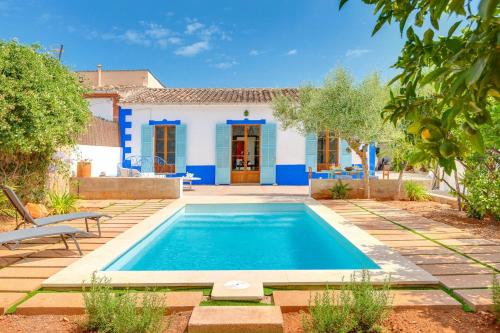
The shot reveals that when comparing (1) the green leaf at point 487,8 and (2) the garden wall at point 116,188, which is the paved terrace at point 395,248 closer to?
(1) the green leaf at point 487,8

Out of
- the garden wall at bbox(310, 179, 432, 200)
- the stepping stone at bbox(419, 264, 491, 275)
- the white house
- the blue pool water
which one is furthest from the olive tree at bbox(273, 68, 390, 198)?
the stepping stone at bbox(419, 264, 491, 275)

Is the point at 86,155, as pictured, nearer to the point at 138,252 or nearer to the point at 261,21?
the point at 138,252

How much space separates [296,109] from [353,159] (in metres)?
3.51

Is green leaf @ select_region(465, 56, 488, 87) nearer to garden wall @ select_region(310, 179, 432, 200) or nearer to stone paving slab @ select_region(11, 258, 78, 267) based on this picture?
stone paving slab @ select_region(11, 258, 78, 267)

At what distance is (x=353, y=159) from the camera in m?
15.5

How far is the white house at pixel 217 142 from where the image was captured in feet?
50.4

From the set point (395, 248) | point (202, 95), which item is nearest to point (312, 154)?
point (202, 95)

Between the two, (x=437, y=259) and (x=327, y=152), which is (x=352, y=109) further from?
(x=437, y=259)

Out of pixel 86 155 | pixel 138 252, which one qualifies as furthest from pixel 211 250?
pixel 86 155

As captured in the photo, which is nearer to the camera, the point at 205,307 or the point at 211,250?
the point at 205,307

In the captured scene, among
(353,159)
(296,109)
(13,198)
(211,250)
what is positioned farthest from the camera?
(353,159)

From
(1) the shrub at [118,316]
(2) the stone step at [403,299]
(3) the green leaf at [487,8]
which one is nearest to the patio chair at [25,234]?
(1) the shrub at [118,316]

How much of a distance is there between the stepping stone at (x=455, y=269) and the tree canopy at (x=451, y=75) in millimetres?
3321

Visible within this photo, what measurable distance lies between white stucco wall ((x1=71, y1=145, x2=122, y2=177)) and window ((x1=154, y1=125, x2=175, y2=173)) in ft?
5.32
